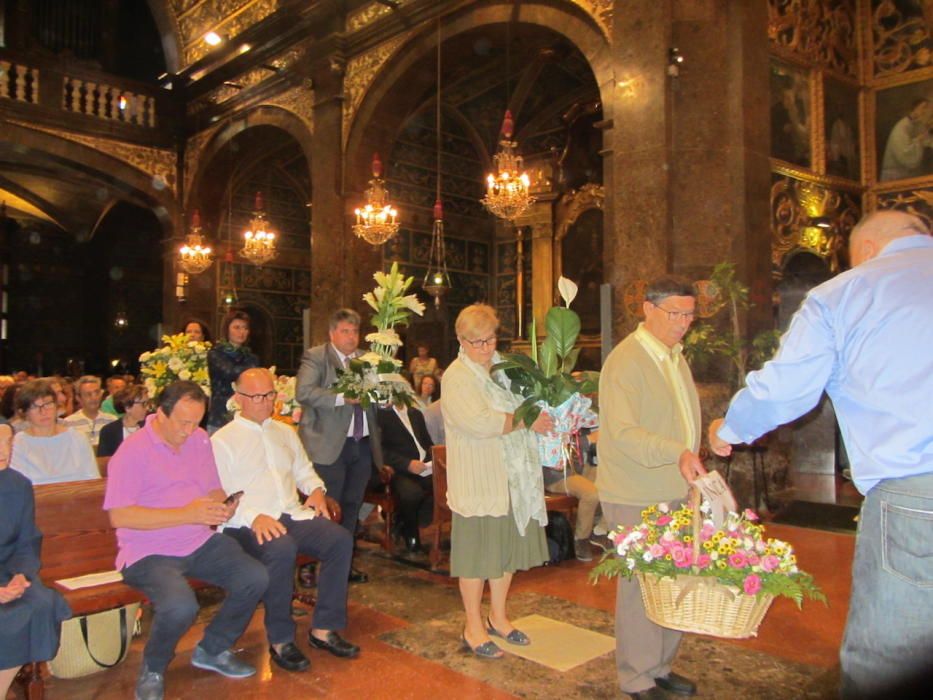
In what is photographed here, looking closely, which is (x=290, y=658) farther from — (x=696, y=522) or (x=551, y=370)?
(x=696, y=522)

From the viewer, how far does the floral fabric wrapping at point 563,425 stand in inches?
137

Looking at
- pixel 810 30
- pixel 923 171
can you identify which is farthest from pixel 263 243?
pixel 923 171

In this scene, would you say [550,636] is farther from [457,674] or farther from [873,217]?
[873,217]

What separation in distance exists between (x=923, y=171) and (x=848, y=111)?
1.02 metres

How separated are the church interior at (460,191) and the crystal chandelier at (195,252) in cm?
8

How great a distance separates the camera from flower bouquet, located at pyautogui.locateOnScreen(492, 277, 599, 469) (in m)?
3.45

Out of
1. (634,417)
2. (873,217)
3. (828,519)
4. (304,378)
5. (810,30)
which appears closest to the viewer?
(873,217)

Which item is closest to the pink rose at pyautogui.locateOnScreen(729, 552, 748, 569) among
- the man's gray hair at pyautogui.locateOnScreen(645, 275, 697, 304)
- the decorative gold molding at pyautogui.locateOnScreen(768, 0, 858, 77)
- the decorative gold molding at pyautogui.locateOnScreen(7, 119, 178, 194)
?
the man's gray hair at pyautogui.locateOnScreen(645, 275, 697, 304)

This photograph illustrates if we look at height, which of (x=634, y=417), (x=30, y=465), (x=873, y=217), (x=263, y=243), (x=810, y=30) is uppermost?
(x=810, y=30)

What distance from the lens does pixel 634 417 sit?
3.00m

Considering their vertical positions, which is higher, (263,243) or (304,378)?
(263,243)

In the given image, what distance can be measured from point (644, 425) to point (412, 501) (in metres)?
2.99

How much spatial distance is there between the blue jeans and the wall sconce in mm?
5418

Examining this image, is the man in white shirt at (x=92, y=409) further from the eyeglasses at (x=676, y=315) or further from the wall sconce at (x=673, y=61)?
the wall sconce at (x=673, y=61)
